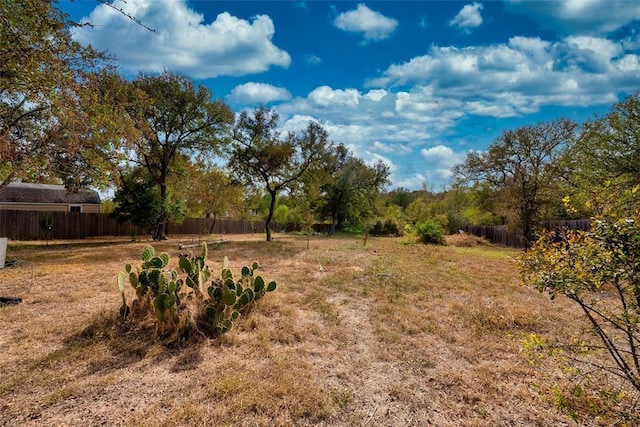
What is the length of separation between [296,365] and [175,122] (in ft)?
44.1

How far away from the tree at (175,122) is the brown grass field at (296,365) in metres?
9.60

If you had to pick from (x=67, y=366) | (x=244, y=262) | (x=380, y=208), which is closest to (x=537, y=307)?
(x=67, y=366)

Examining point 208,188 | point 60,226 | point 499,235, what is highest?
point 208,188

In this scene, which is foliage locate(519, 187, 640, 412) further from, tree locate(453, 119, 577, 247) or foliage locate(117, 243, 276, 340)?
tree locate(453, 119, 577, 247)

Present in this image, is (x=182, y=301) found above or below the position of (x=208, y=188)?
below

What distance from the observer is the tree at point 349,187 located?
25.5 metres

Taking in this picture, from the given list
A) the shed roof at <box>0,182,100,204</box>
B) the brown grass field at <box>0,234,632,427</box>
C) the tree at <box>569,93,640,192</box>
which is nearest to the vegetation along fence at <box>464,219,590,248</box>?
the tree at <box>569,93,640,192</box>

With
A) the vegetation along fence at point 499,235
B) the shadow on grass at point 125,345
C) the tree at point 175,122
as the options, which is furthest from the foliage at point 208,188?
the vegetation along fence at point 499,235

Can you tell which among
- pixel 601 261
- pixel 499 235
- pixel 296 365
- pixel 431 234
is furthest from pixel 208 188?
pixel 601 261

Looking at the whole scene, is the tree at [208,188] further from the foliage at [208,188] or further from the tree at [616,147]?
the tree at [616,147]

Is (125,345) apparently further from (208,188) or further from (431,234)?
(208,188)

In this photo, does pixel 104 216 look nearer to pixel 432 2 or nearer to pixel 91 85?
pixel 91 85

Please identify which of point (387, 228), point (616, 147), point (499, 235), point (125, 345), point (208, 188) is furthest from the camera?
point (387, 228)

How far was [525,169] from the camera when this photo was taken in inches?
538
